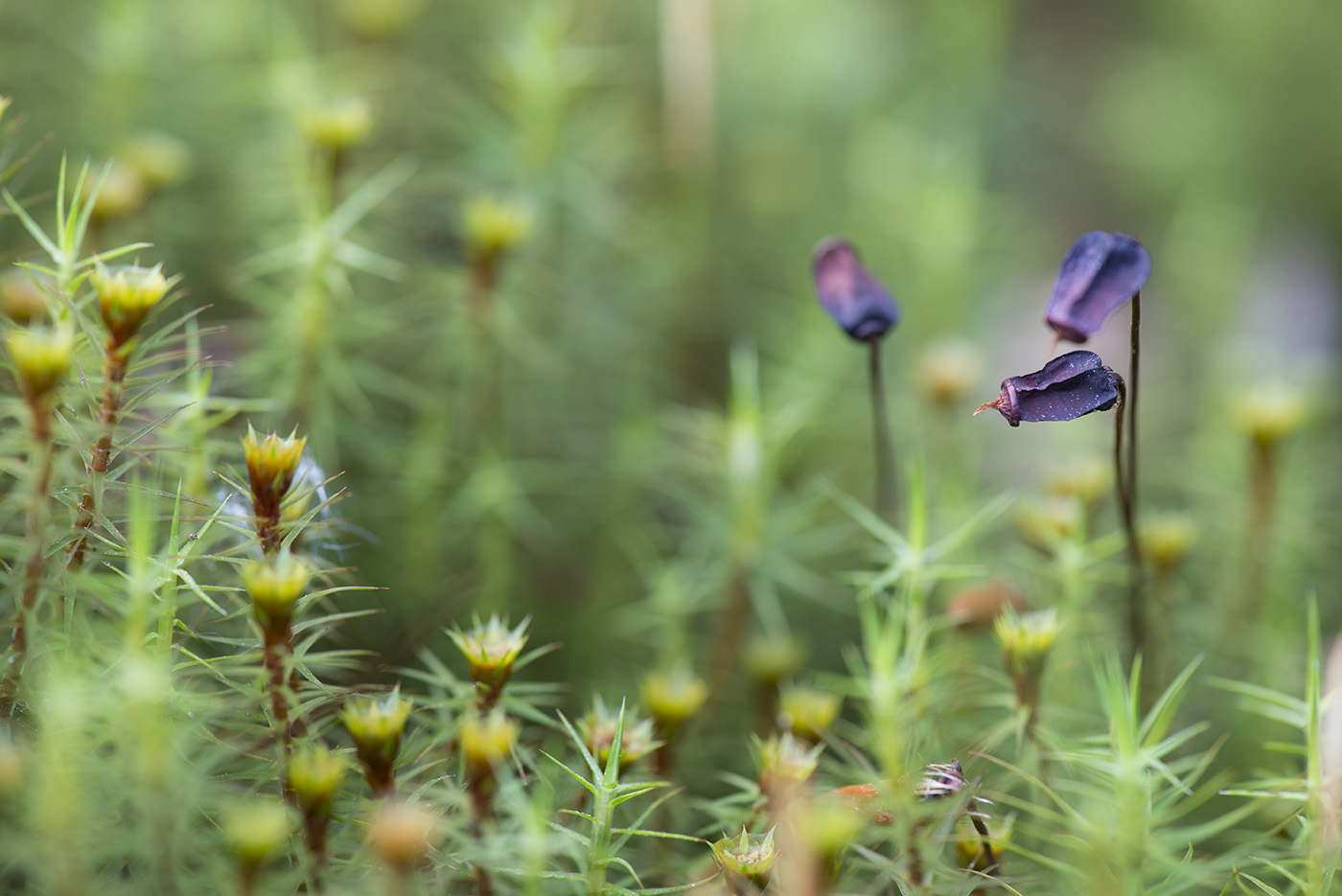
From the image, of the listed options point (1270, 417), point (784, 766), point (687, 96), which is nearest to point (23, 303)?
point (784, 766)

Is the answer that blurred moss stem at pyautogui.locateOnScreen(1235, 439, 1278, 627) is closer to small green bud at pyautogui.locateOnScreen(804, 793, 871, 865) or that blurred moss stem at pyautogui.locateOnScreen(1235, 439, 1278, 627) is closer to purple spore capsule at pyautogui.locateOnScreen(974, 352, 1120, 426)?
purple spore capsule at pyautogui.locateOnScreen(974, 352, 1120, 426)

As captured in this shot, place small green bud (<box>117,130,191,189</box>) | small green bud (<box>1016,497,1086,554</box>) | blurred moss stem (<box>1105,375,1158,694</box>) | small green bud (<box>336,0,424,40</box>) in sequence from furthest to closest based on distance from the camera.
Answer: small green bud (<box>336,0,424,40</box>), small green bud (<box>117,130,191,189</box>), small green bud (<box>1016,497,1086,554</box>), blurred moss stem (<box>1105,375,1158,694</box>)

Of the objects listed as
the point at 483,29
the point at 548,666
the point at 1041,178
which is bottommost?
the point at 548,666

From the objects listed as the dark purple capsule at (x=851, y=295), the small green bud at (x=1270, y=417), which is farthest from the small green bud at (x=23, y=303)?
the small green bud at (x=1270, y=417)

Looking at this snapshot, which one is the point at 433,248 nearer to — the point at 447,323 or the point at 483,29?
the point at 447,323

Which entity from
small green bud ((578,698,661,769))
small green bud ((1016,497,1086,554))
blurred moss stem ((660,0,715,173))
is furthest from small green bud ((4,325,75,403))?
blurred moss stem ((660,0,715,173))

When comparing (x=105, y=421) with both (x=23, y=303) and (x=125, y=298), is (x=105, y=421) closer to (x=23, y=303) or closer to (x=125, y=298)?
(x=125, y=298)

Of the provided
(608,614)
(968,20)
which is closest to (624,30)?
(968,20)
